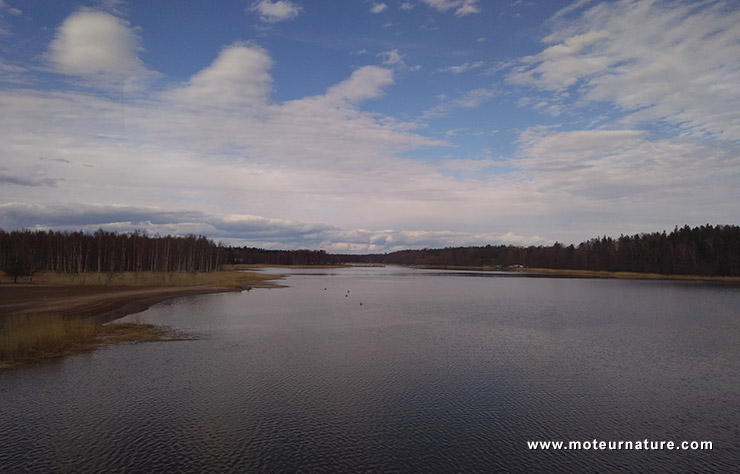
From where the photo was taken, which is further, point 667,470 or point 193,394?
point 193,394

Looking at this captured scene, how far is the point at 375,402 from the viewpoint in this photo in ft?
42.1

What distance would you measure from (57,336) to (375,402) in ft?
48.5

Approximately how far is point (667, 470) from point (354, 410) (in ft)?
23.7

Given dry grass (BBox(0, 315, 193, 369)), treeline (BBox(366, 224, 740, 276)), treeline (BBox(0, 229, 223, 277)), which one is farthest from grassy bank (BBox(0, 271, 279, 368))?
treeline (BBox(366, 224, 740, 276))

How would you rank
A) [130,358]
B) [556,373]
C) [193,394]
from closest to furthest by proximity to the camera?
[193,394], [556,373], [130,358]

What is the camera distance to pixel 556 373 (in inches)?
634

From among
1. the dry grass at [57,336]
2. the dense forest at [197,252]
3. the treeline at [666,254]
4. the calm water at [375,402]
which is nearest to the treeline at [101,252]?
the dense forest at [197,252]

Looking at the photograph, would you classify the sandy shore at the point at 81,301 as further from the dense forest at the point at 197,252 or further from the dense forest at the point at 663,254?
the dense forest at the point at 663,254

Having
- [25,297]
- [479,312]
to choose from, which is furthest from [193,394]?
[25,297]

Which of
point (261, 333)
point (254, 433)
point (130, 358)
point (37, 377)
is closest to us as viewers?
point (254, 433)

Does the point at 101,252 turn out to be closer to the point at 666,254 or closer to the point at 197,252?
the point at 197,252

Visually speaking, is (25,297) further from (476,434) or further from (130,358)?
(476,434)

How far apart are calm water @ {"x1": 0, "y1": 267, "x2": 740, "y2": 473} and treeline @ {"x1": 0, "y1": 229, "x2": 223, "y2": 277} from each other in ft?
182

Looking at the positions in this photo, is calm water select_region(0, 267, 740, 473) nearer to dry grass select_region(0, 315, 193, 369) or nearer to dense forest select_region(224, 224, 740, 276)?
dry grass select_region(0, 315, 193, 369)
